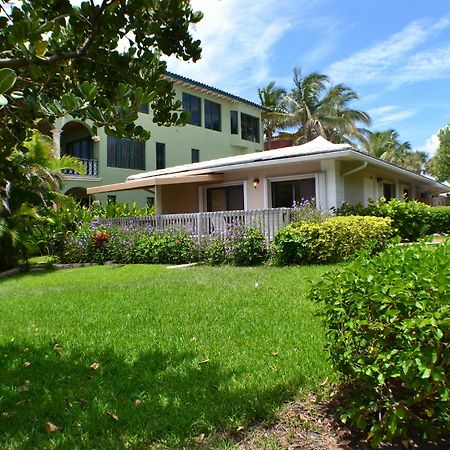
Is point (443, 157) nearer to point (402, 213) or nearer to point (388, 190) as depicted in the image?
point (388, 190)

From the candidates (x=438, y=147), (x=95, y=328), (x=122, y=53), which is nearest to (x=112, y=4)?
(x=122, y=53)

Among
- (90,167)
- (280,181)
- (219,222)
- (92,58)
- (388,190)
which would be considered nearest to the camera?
(92,58)

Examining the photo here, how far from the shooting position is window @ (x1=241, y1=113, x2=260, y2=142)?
32.1 meters

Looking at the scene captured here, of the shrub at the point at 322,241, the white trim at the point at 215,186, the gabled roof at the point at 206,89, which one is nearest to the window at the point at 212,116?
the gabled roof at the point at 206,89

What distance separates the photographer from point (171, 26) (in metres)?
3.29

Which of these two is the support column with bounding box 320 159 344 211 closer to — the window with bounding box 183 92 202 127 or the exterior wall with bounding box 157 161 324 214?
the exterior wall with bounding box 157 161 324 214

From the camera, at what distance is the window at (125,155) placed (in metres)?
24.4

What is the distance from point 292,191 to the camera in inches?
601

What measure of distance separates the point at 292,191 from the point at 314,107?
2415cm

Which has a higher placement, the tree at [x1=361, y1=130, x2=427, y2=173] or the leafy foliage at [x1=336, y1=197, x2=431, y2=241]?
the tree at [x1=361, y1=130, x2=427, y2=173]

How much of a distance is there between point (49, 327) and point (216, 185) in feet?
38.4

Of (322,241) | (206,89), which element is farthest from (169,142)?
(322,241)

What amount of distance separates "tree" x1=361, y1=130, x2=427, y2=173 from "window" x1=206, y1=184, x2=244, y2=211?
27455mm

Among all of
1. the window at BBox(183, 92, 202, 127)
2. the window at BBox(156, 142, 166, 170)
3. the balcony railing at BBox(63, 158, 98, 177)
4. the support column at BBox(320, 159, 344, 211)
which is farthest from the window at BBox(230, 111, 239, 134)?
the support column at BBox(320, 159, 344, 211)
